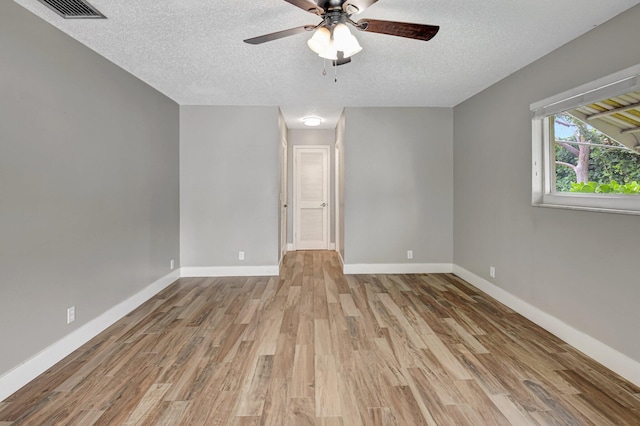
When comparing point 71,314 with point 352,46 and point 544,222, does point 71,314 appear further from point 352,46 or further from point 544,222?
point 544,222

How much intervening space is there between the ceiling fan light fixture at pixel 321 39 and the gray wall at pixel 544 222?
78.0 inches

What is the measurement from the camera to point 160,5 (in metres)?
2.08

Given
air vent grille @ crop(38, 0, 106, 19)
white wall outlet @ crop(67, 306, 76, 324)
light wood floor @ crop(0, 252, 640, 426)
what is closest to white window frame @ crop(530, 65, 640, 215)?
light wood floor @ crop(0, 252, 640, 426)

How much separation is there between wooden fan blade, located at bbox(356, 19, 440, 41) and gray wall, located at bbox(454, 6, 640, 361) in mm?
1393

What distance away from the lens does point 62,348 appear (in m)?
2.34

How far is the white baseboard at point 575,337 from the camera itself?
6.79 feet

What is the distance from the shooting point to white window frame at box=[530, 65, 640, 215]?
6.98ft

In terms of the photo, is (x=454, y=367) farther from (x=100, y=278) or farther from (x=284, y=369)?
(x=100, y=278)

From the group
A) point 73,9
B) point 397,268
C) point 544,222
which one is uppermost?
point 73,9

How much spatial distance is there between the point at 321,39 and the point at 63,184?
2144 mm

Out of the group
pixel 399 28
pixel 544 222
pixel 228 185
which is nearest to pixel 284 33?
pixel 399 28

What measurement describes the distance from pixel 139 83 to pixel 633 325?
186 inches

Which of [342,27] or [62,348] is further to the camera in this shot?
[62,348]

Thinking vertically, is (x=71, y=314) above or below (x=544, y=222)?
below
